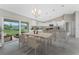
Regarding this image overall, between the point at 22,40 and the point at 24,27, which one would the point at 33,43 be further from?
the point at 24,27

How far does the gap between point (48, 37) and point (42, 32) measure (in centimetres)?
33

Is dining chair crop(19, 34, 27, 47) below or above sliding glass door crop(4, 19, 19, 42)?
below

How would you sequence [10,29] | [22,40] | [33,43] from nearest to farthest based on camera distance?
1. [33,43]
2. [10,29]
3. [22,40]

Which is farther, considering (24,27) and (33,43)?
(24,27)

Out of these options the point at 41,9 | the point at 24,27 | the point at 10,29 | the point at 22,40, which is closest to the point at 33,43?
the point at 22,40

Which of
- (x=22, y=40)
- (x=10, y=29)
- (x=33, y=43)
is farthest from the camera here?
(x=22, y=40)

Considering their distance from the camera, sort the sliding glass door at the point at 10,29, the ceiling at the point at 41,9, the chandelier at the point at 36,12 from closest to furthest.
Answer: the ceiling at the point at 41,9 < the sliding glass door at the point at 10,29 < the chandelier at the point at 36,12

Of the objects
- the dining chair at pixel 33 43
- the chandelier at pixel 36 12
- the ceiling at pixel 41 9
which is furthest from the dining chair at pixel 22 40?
the chandelier at pixel 36 12

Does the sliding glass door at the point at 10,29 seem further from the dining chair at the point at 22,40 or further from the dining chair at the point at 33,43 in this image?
the dining chair at the point at 33,43

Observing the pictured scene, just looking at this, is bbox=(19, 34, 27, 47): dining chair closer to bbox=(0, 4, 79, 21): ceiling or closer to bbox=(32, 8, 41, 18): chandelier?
bbox=(0, 4, 79, 21): ceiling

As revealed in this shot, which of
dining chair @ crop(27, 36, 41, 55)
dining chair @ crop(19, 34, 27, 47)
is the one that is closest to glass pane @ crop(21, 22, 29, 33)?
dining chair @ crop(19, 34, 27, 47)

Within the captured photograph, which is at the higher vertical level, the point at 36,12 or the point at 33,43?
the point at 36,12
